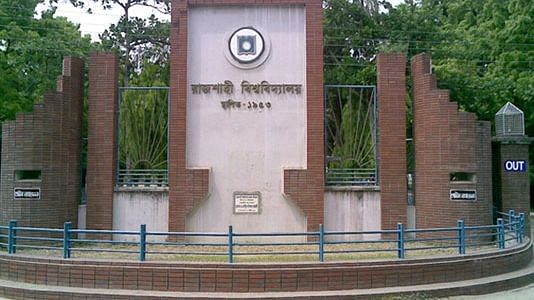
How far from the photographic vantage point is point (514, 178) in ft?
50.7

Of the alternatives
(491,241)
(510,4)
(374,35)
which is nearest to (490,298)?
(491,241)

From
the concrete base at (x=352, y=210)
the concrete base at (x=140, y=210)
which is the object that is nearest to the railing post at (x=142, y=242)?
the concrete base at (x=140, y=210)

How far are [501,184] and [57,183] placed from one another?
37.8 ft

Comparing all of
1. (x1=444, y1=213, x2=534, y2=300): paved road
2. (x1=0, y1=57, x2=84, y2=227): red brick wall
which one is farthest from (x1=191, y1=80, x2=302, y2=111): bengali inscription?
(x1=444, y1=213, x2=534, y2=300): paved road

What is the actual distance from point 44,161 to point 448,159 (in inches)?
390

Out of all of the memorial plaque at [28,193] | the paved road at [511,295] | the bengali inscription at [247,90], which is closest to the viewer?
the paved road at [511,295]

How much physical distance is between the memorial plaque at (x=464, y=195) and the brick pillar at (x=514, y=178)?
1.95 meters

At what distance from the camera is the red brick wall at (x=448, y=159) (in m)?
14.1

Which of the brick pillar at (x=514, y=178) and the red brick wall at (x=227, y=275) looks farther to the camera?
the brick pillar at (x=514, y=178)

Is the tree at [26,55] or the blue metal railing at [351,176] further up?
the tree at [26,55]

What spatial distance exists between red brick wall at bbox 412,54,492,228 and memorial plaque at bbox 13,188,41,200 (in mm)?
9494

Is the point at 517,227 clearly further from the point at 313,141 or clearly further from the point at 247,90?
the point at 247,90

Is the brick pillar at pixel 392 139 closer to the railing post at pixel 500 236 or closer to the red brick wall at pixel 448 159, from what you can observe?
the red brick wall at pixel 448 159

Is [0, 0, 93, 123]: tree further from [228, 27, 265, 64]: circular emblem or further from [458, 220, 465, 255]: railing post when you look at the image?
[458, 220, 465, 255]: railing post
